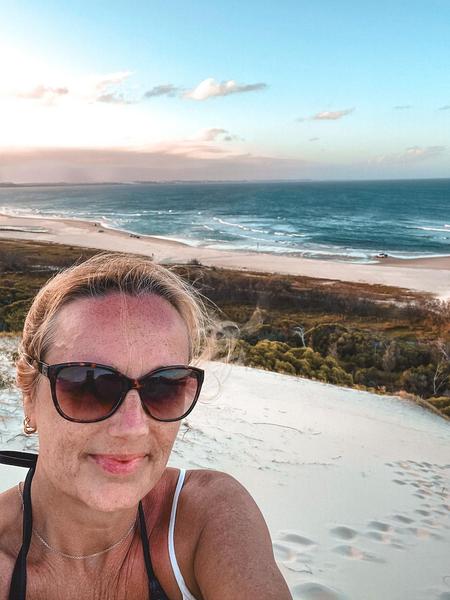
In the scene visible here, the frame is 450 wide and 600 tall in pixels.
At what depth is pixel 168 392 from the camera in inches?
51.8

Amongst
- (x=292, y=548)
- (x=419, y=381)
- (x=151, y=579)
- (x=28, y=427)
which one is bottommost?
(x=419, y=381)

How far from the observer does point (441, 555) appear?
3.17 m

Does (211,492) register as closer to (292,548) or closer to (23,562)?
(23,562)

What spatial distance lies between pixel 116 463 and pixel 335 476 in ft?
12.0

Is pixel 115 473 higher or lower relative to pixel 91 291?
lower

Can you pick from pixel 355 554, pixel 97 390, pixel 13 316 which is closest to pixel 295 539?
pixel 355 554

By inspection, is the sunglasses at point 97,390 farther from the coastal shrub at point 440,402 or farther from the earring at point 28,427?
the coastal shrub at point 440,402

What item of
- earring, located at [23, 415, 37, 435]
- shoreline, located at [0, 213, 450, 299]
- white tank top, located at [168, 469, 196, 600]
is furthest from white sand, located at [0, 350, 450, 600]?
shoreline, located at [0, 213, 450, 299]

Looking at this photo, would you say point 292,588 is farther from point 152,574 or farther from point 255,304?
point 255,304

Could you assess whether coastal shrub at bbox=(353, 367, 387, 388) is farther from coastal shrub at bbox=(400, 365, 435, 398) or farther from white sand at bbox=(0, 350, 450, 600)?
white sand at bbox=(0, 350, 450, 600)

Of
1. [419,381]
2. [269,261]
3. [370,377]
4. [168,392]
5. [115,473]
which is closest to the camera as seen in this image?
[115,473]

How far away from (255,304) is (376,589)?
19.7 meters

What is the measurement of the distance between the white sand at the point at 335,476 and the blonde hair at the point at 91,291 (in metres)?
0.58

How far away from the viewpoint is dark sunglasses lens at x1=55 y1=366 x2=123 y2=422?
4.02ft
